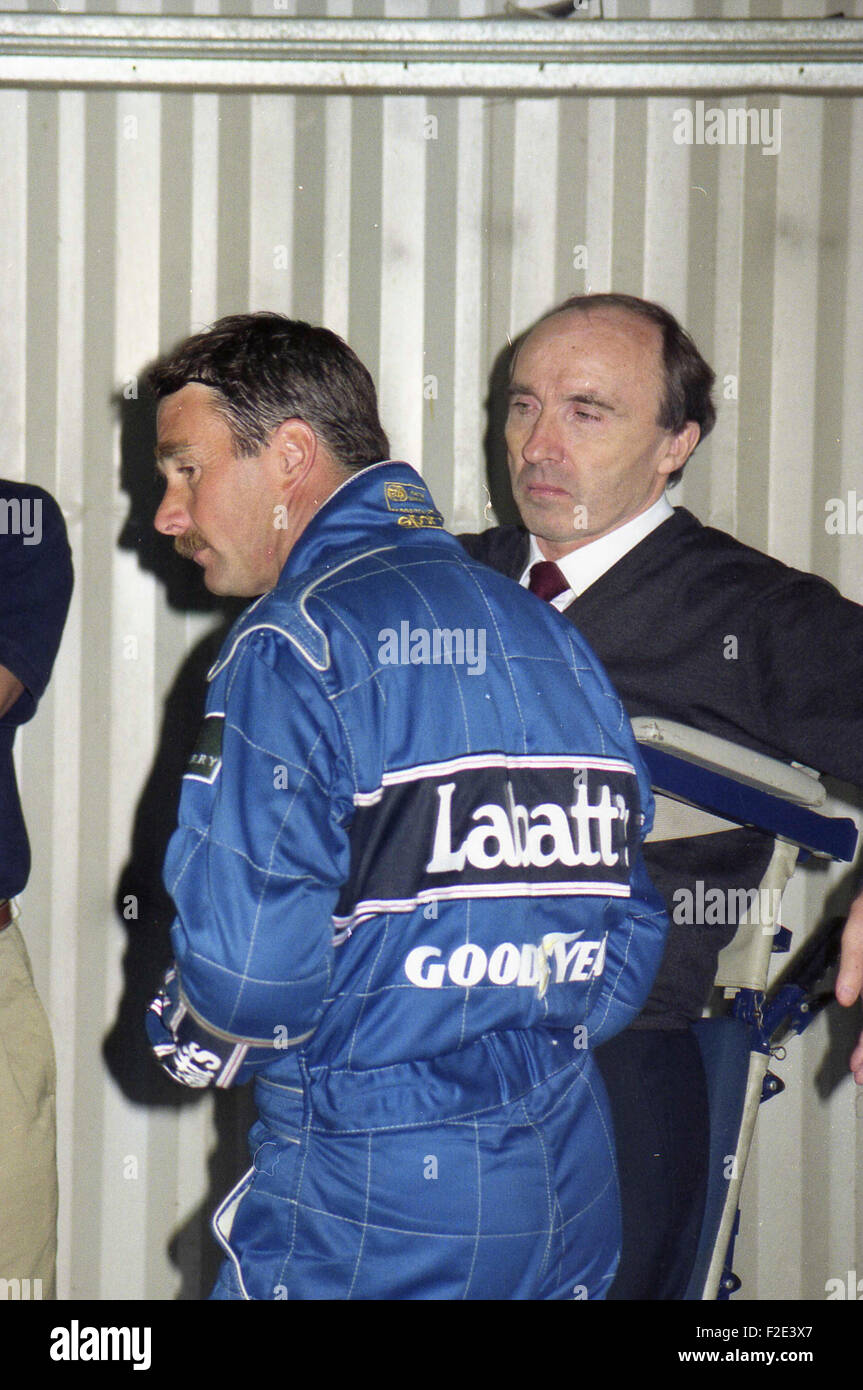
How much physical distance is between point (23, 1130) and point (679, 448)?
1711mm

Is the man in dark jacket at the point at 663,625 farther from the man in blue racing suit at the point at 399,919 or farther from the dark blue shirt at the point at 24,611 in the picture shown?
the dark blue shirt at the point at 24,611

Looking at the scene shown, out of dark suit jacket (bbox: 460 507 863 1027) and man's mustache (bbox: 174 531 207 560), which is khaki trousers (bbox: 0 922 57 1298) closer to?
man's mustache (bbox: 174 531 207 560)

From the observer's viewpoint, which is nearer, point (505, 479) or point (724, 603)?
point (724, 603)

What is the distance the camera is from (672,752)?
69.3 inches

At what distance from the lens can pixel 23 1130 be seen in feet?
7.41

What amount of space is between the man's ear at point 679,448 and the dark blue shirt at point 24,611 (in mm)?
1148

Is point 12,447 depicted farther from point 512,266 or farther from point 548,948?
point 548,948

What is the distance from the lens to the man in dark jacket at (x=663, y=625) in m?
1.92

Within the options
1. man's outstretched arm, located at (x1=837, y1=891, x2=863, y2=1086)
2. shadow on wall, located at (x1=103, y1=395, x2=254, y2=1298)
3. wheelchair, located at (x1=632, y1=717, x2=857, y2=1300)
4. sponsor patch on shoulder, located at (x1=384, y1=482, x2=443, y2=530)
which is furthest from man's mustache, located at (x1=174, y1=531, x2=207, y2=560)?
shadow on wall, located at (x1=103, y1=395, x2=254, y2=1298)

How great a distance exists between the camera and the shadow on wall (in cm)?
306

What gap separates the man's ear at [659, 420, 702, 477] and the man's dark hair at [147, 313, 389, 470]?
0.74 m

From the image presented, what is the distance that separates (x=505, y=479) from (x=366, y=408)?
4.74ft
